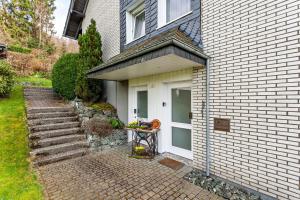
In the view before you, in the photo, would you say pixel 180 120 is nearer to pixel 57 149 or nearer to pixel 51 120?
pixel 57 149

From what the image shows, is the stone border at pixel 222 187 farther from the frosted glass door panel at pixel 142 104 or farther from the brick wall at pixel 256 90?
the frosted glass door panel at pixel 142 104

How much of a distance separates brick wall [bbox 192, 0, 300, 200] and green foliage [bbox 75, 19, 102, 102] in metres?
5.36

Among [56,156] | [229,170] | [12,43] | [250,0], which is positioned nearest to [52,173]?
[56,156]

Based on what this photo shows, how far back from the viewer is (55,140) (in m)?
5.83

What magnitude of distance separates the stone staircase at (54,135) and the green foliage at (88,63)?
1.03 metres

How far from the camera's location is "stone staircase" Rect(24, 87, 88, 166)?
5.33 meters

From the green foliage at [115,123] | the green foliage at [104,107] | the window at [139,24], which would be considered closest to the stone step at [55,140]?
the green foliage at [115,123]

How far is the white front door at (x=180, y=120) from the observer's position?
5250 millimetres

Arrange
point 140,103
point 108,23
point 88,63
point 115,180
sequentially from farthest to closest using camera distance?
1. point 108,23
2. point 88,63
3. point 140,103
4. point 115,180

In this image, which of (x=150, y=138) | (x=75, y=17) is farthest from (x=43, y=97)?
(x=150, y=138)

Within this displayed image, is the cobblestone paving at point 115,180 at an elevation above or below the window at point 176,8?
below

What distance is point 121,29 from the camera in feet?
26.2

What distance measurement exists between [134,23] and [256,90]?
20.9ft

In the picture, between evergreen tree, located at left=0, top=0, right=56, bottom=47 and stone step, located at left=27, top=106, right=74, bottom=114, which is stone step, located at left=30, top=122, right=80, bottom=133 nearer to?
stone step, located at left=27, top=106, right=74, bottom=114
